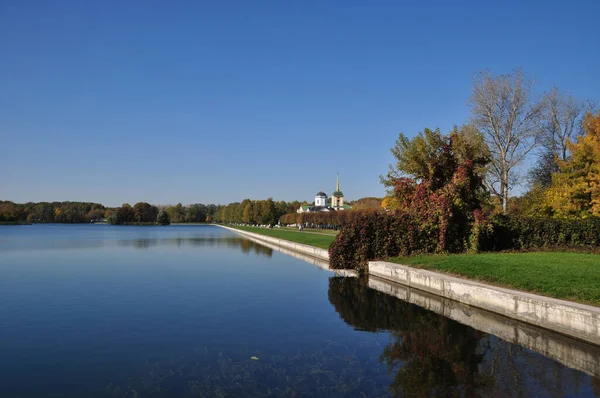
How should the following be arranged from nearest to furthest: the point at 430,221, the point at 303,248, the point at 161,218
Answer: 1. the point at 430,221
2. the point at 303,248
3. the point at 161,218

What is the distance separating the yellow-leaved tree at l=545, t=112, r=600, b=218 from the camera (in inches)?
918

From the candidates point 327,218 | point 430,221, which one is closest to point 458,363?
point 430,221

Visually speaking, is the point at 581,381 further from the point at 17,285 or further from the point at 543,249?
the point at 17,285

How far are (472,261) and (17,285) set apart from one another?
16710 millimetres

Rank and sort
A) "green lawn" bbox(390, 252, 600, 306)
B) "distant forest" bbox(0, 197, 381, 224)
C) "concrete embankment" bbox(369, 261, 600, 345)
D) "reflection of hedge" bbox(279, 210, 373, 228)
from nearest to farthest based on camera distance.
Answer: "concrete embankment" bbox(369, 261, 600, 345) < "green lawn" bbox(390, 252, 600, 306) < "reflection of hedge" bbox(279, 210, 373, 228) < "distant forest" bbox(0, 197, 381, 224)

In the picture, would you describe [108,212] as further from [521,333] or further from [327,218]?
[521,333]

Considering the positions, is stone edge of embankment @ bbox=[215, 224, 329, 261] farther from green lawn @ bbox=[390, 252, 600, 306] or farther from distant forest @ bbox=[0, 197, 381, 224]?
distant forest @ bbox=[0, 197, 381, 224]

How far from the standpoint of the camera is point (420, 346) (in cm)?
931

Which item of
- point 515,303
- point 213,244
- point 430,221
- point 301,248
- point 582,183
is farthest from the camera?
point 213,244

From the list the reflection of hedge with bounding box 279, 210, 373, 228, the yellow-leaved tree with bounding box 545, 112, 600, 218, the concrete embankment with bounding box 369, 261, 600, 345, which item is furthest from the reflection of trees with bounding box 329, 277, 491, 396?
the reflection of hedge with bounding box 279, 210, 373, 228

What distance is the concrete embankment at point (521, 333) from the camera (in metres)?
8.14

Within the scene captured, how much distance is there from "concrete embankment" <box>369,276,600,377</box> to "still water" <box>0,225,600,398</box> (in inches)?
5.1

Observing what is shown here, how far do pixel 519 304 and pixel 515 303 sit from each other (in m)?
0.16

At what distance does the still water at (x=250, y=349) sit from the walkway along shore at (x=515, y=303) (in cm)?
57
